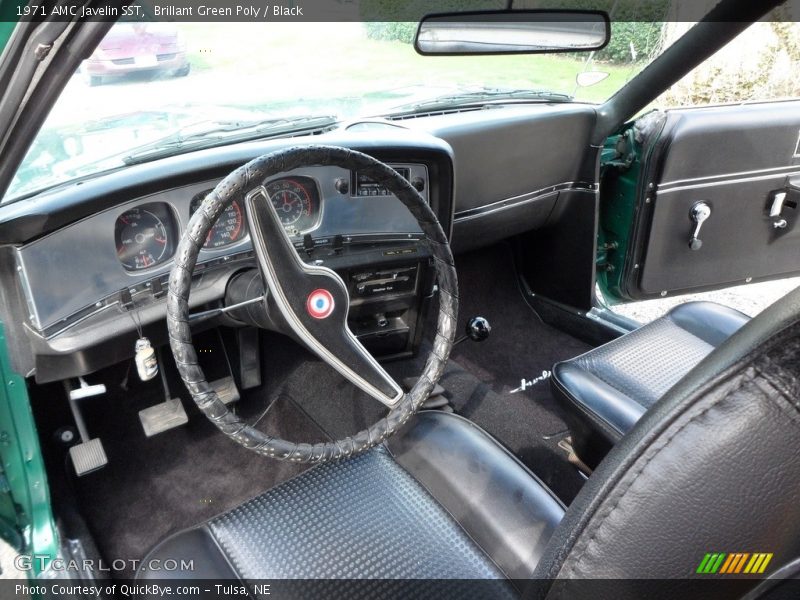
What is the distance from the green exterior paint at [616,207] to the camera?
2.63 meters

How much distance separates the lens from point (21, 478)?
1.59m

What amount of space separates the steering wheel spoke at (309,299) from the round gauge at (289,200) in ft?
1.57

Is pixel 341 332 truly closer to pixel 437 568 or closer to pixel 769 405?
pixel 437 568

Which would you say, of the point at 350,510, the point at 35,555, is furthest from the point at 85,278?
the point at 350,510

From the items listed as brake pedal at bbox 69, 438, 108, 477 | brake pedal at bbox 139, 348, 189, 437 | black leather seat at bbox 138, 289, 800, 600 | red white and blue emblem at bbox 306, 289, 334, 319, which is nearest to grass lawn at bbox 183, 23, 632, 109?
red white and blue emblem at bbox 306, 289, 334, 319

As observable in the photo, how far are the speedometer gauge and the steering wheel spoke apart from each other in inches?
18.8

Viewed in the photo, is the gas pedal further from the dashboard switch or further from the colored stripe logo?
the colored stripe logo

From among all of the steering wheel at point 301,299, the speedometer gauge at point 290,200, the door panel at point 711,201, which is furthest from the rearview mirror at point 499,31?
the door panel at point 711,201

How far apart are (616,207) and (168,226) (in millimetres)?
1860

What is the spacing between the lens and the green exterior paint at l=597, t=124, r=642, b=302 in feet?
8.62

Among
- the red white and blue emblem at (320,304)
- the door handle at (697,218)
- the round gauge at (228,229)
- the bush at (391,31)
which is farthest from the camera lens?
the door handle at (697,218)

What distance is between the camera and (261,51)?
1829 millimetres

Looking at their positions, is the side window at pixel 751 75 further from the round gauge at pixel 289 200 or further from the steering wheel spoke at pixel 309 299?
the steering wheel spoke at pixel 309 299

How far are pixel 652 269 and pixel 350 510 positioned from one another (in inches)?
72.4
